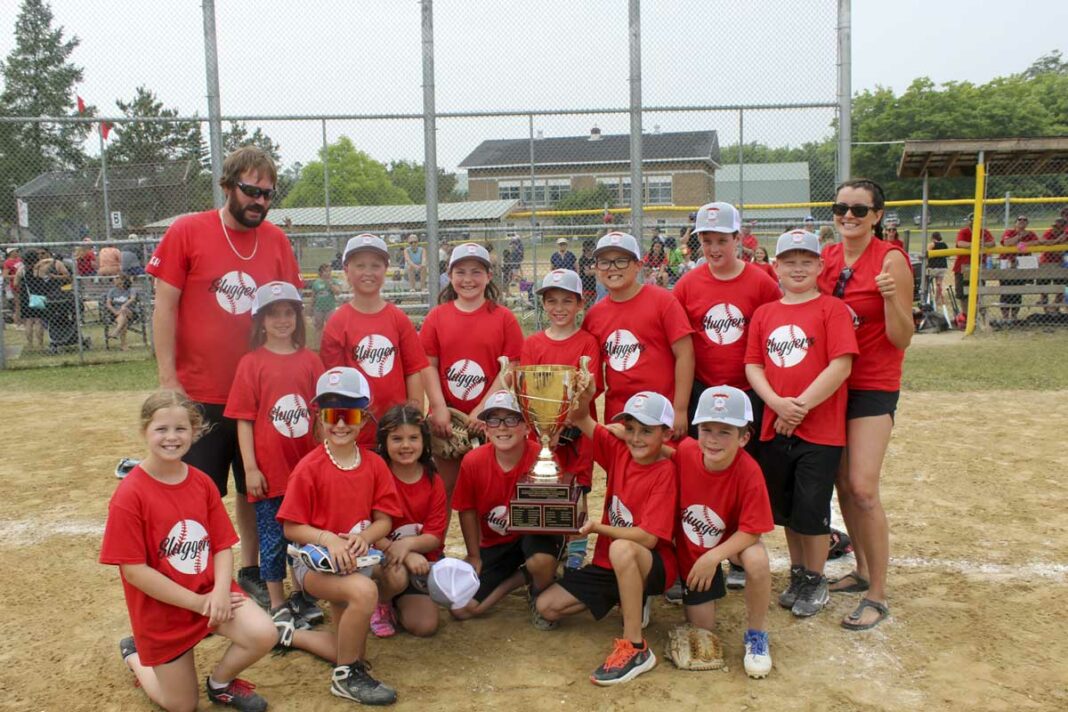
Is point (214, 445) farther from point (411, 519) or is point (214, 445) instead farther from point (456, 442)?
point (456, 442)

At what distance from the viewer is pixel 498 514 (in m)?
4.06

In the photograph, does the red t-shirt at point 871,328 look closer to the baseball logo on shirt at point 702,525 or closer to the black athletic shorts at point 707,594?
the baseball logo on shirt at point 702,525

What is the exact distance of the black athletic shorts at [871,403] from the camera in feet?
12.6

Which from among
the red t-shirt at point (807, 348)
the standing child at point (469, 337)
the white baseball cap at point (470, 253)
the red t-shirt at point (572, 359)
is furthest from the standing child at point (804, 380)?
the white baseball cap at point (470, 253)

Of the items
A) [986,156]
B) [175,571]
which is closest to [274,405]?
[175,571]

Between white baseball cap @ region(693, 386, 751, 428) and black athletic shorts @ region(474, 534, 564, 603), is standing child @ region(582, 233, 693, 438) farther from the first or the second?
black athletic shorts @ region(474, 534, 564, 603)

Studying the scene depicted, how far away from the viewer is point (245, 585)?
4.27 metres

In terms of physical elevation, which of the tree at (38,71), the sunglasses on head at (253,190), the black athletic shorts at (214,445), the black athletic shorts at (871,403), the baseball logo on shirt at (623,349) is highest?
the tree at (38,71)

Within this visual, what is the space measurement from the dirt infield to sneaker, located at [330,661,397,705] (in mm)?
53

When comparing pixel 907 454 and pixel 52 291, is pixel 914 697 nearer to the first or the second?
pixel 907 454

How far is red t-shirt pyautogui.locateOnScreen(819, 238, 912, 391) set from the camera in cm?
381

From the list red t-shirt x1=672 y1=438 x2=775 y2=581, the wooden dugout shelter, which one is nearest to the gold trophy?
red t-shirt x1=672 y1=438 x2=775 y2=581

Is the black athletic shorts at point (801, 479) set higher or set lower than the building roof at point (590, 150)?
lower

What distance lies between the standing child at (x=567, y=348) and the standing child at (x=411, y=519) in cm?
62
